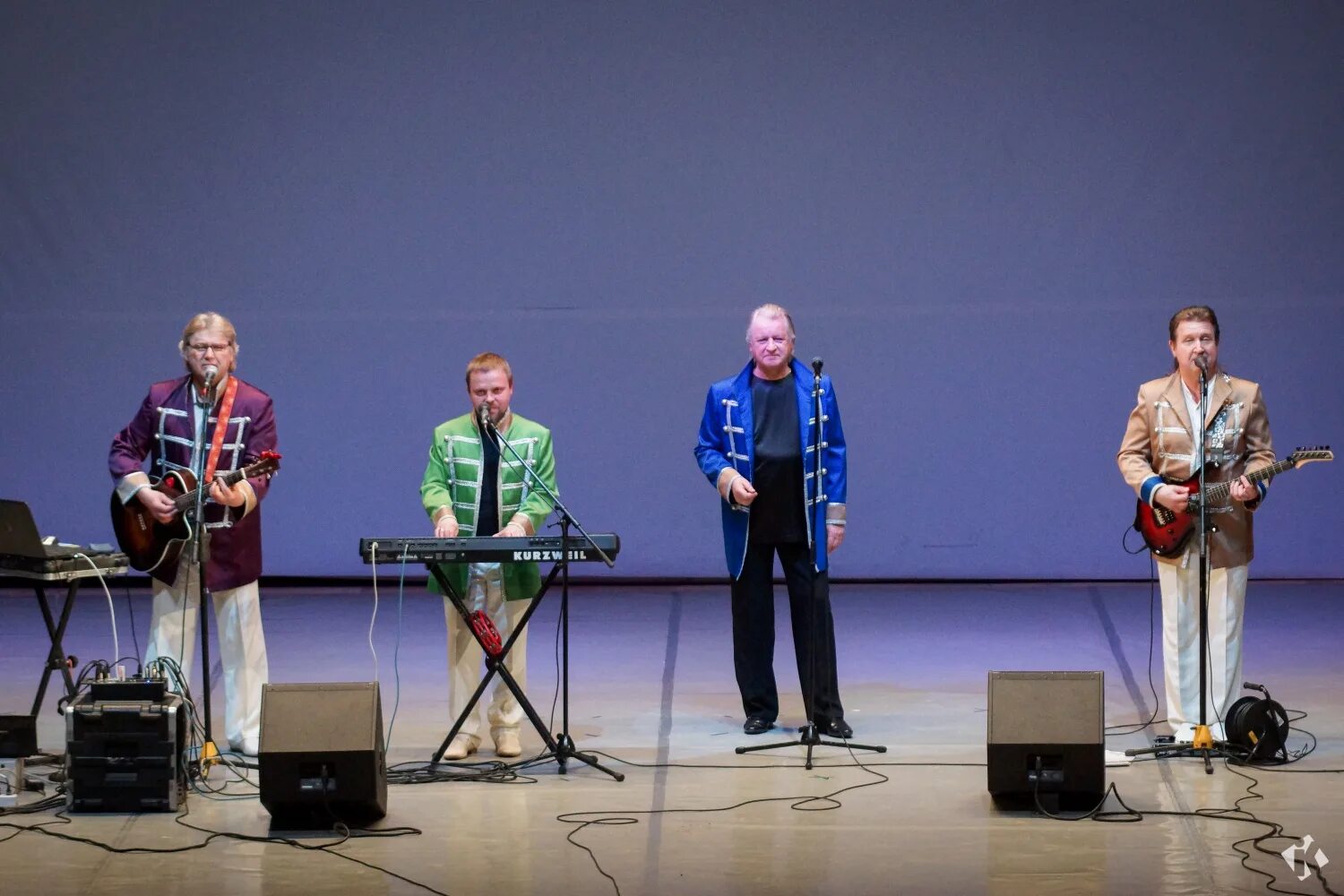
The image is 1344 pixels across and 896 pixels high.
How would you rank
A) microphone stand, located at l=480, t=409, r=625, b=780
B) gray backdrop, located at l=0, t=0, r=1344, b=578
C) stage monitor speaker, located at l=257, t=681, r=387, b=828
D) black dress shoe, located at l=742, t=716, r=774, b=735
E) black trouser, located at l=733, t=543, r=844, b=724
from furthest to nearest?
gray backdrop, located at l=0, t=0, r=1344, b=578
black dress shoe, located at l=742, t=716, r=774, b=735
black trouser, located at l=733, t=543, r=844, b=724
microphone stand, located at l=480, t=409, r=625, b=780
stage monitor speaker, located at l=257, t=681, r=387, b=828

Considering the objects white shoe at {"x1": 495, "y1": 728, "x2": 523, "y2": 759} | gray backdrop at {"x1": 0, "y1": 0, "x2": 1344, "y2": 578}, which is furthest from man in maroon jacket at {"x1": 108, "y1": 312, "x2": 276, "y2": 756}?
gray backdrop at {"x1": 0, "y1": 0, "x2": 1344, "y2": 578}

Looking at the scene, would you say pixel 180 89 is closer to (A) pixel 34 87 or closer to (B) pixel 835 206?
(A) pixel 34 87

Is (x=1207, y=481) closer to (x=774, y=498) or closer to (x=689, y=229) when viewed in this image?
(x=774, y=498)

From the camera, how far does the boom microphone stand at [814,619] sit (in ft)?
20.1

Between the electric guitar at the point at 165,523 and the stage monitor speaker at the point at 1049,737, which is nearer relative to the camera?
the stage monitor speaker at the point at 1049,737

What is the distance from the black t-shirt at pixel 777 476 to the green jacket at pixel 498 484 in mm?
830

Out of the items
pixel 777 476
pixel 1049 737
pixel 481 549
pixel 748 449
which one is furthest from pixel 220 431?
pixel 1049 737

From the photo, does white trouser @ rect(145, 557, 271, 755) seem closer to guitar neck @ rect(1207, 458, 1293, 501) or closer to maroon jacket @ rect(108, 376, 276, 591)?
maroon jacket @ rect(108, 376, 276, 591)

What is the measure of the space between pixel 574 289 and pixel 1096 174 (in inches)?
132

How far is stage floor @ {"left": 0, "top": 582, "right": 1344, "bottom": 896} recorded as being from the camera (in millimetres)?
4645

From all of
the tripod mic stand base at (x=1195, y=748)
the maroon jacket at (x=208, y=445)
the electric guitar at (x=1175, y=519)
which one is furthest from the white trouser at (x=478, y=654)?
the electric guitar at (x=1175, y=519)

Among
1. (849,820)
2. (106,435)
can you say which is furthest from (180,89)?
(849,820)

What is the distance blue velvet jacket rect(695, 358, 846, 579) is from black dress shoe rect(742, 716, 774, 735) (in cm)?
57

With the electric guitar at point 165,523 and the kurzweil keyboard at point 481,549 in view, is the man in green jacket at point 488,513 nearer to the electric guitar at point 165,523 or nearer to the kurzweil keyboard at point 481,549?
the kurzweil keyboard at point 481,549
